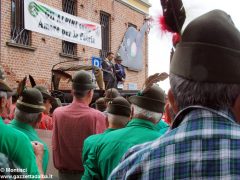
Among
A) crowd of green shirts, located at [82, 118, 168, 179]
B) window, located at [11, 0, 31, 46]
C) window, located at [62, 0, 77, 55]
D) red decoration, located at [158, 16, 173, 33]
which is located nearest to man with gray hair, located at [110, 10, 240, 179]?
red decoration, located at [158, 16, 173, 33]

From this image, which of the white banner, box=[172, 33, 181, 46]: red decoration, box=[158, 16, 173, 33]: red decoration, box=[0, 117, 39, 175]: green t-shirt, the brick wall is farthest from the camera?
the white banner

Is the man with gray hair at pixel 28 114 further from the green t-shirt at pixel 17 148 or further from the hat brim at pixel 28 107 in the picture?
the green t-shirt at pixel 17 148

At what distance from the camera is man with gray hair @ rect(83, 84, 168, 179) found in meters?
2.74

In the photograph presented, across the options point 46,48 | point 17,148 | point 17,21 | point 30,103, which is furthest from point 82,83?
point 46,48

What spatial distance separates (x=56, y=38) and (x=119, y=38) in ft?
15.1

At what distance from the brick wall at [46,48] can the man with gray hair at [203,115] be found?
32.9 ft

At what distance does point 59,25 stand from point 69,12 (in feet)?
5.75

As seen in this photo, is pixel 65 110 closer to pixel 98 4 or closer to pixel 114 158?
pixel 114 158

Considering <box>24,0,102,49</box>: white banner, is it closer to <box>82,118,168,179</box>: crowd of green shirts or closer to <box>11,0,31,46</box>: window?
<box>11,0,31,46</box>: window

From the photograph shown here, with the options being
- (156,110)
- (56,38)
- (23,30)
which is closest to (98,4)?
(56,38)

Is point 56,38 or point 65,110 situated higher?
point 56,38

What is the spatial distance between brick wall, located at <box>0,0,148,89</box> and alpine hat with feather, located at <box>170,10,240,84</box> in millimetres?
10026

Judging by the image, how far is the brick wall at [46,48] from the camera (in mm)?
10914

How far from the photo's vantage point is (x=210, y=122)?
1273 mm
